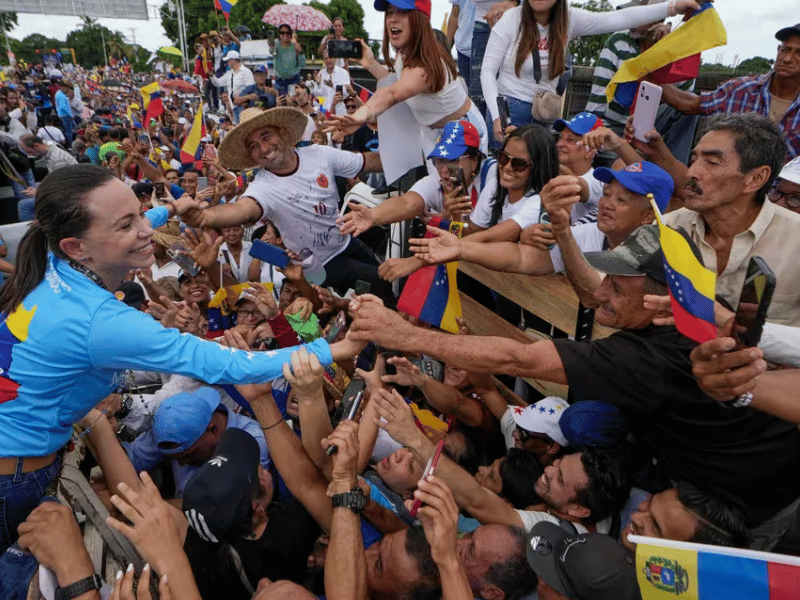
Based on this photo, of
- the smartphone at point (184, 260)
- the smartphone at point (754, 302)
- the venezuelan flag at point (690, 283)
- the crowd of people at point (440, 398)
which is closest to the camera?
the smartphone at point (754, 302)

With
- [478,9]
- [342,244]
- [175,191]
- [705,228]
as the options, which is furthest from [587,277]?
[175,191]

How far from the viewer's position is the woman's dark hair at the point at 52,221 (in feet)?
6.45

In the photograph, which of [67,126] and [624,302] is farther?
[67,126]

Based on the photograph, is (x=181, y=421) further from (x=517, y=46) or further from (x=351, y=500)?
(x=517, y=46)

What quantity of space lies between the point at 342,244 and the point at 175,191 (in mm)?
4067

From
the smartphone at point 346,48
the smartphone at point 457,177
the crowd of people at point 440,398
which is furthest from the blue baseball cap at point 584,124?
the smartphone at point 346,48

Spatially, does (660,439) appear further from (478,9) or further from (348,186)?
(348,186)

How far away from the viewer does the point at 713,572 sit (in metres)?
1.36

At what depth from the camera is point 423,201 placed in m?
3.80

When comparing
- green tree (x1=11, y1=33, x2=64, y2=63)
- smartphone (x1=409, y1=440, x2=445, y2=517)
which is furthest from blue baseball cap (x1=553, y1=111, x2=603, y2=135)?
green tree (x1=11, y1=33, x2=64, y2=63)

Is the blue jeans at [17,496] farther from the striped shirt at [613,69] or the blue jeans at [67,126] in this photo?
the blue jeans at [67,126]

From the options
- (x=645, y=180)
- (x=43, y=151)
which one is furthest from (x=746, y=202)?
(x=43, y=151)

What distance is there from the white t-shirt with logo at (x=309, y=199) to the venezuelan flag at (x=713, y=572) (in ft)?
10.7

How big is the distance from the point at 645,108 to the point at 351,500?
2.79 m
